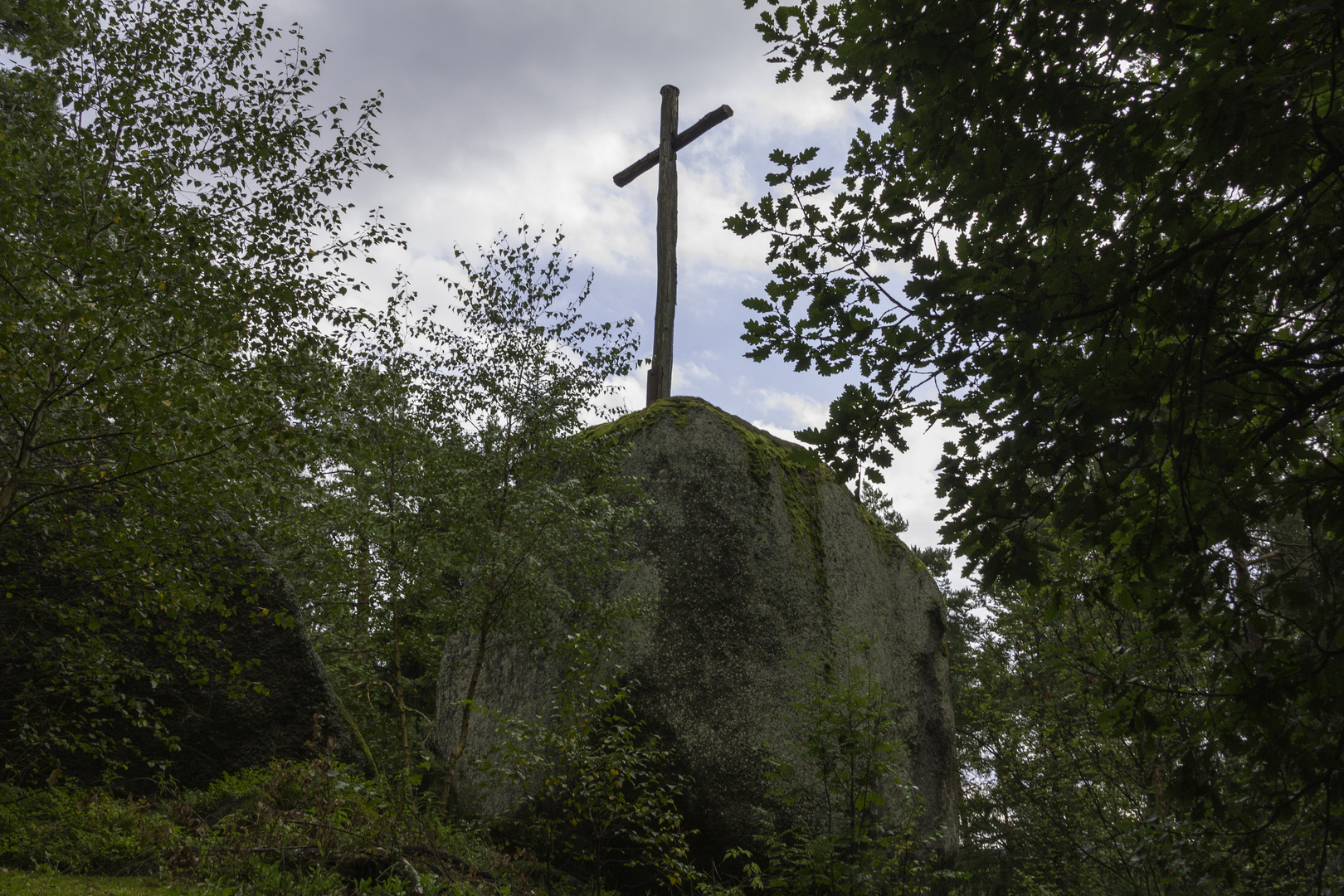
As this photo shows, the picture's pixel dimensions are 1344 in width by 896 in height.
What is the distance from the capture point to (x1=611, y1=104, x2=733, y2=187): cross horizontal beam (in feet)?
35.4

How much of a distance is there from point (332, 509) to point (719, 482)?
160 inches

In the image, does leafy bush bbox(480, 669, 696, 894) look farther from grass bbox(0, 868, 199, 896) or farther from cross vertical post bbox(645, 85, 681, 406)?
cross vertical post bbox(645, 85, 681, 406)

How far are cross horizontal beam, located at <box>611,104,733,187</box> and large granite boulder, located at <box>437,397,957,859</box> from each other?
14.9 feet

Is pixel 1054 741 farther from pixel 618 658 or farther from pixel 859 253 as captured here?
pixel 859 253

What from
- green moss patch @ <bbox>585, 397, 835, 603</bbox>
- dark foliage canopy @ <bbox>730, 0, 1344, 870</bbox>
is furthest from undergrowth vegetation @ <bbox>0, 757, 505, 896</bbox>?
green moss patch @ <bbox>585, 397, 835, 603</bbox>

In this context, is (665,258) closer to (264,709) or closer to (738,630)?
(738,630)

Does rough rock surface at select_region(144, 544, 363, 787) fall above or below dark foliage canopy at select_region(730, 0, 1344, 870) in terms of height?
below

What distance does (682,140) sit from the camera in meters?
11.1

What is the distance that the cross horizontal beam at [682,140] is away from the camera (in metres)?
10.8

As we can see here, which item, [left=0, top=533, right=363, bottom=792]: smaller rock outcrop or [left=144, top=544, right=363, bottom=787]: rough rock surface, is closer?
[left=0, top=533, right=363, bottom=792]: smaller rock outcrop

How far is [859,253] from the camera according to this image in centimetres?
278

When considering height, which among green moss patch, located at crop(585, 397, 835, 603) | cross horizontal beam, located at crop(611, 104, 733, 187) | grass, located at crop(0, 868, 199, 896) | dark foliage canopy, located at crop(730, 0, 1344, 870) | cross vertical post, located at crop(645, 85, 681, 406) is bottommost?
grass, located at crop(0, 868, 199, 896)

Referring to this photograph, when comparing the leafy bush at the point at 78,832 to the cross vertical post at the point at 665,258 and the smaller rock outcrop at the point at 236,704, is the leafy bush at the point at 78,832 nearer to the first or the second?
the smaller rock outcrop at the point at 236,704

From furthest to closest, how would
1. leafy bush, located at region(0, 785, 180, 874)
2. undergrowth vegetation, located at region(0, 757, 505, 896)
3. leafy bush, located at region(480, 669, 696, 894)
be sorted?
leafy bush, located at region(480, 669, 696, 894) → leafy bush, located at region(0, 785, 180, 874) → undergrowth vegetation, located at region(0, 757, 505, 896)
